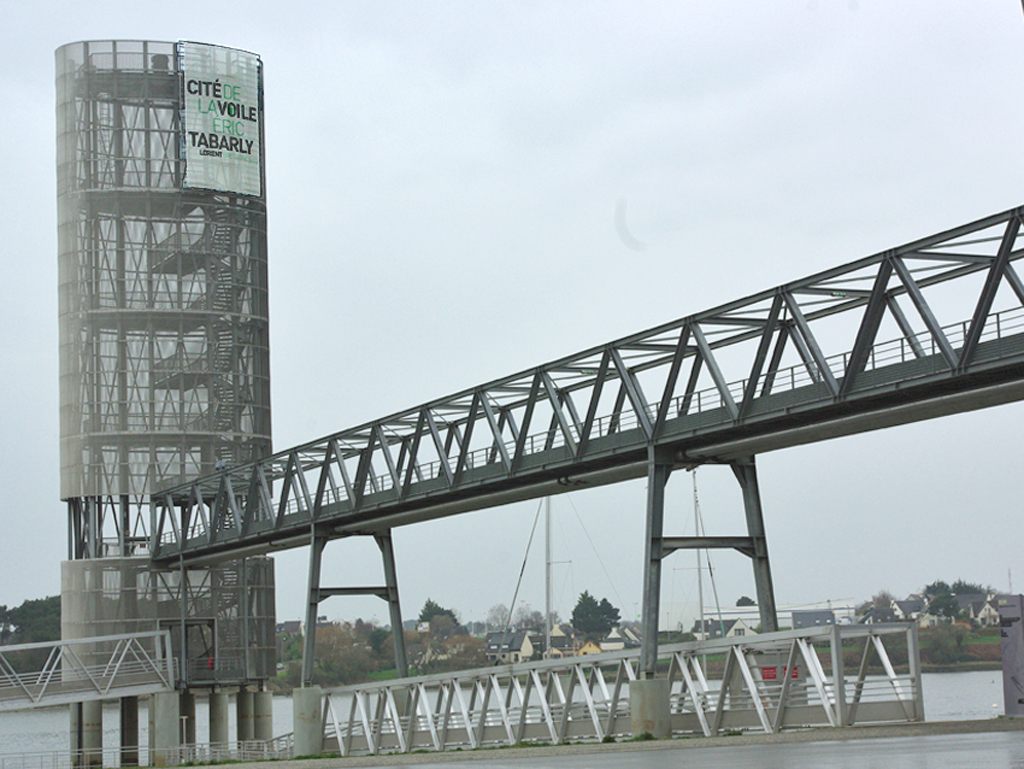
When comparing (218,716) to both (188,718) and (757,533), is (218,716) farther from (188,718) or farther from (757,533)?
(757,533)

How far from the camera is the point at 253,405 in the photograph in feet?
276

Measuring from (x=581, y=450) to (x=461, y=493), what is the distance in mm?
8205

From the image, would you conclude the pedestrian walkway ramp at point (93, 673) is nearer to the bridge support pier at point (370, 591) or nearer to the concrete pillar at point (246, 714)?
the concrete pillar at point (246, 714)

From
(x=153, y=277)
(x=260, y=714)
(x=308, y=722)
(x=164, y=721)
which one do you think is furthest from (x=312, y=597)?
(x=153, y=277)

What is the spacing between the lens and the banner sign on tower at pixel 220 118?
8300 centimetres

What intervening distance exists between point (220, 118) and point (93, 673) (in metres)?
35.5

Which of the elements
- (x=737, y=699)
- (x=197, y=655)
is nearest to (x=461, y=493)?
(x=737, y=699)

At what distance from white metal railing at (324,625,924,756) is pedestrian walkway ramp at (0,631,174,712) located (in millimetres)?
19708

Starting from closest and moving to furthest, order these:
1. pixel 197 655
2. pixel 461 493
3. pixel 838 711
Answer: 1. pixel 838 711
2. pixel 461 493
3. pixel 197 655

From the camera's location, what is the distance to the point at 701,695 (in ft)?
119

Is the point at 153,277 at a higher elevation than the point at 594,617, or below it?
higher

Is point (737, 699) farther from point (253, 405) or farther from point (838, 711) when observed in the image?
point (253, 405)

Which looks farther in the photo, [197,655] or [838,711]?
[197,655]

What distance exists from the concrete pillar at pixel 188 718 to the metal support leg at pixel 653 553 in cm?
4920
